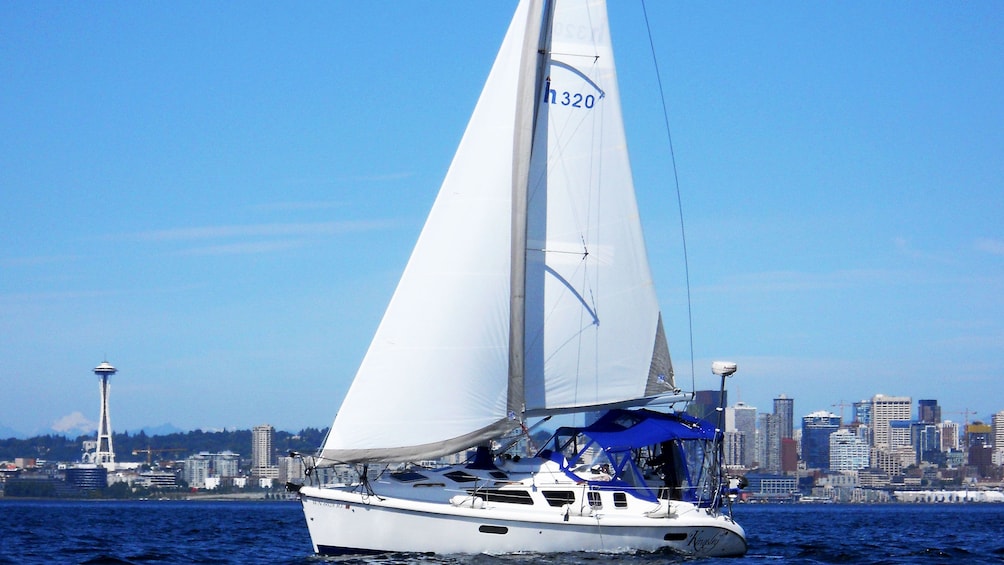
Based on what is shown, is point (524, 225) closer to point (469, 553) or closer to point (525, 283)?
point (525, 283)

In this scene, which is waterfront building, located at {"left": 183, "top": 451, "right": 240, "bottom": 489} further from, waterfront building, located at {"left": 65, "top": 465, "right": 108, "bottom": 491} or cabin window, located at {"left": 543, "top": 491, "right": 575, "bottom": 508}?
cabin window, located at {"left": 543, "top": 491, "right": 575, "bottom": 508}

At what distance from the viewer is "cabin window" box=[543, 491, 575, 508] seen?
26.6 m

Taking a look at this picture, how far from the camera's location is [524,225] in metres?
27.5

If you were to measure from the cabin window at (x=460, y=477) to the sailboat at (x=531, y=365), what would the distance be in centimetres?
4

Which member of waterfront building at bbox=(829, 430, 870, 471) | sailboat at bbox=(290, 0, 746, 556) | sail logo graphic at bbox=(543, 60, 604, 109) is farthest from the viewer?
waterfront building at bbox=(829, 430, 870, 471)

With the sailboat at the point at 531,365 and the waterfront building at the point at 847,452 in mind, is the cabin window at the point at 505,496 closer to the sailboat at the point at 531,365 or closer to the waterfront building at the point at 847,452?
the sailboat at the point at 531,365

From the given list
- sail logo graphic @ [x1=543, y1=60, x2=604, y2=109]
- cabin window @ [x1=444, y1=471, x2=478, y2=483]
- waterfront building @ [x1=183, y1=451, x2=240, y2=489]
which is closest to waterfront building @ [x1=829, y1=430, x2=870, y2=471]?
waterfront building @ [x1=183, y1=451, x2=240, y2=489]

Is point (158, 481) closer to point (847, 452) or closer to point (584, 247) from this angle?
point (847, 452)

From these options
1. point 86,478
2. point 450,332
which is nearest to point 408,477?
point 450,332

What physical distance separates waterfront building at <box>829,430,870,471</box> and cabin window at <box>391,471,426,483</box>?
166 meters

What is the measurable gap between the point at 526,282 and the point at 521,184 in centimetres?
201

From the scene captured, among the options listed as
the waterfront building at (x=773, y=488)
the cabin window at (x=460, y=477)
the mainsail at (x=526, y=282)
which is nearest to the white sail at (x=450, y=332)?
the mainsail at (x=526, y=282)

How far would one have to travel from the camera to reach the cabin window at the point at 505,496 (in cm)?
2638

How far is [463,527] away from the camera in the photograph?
1010 inches
